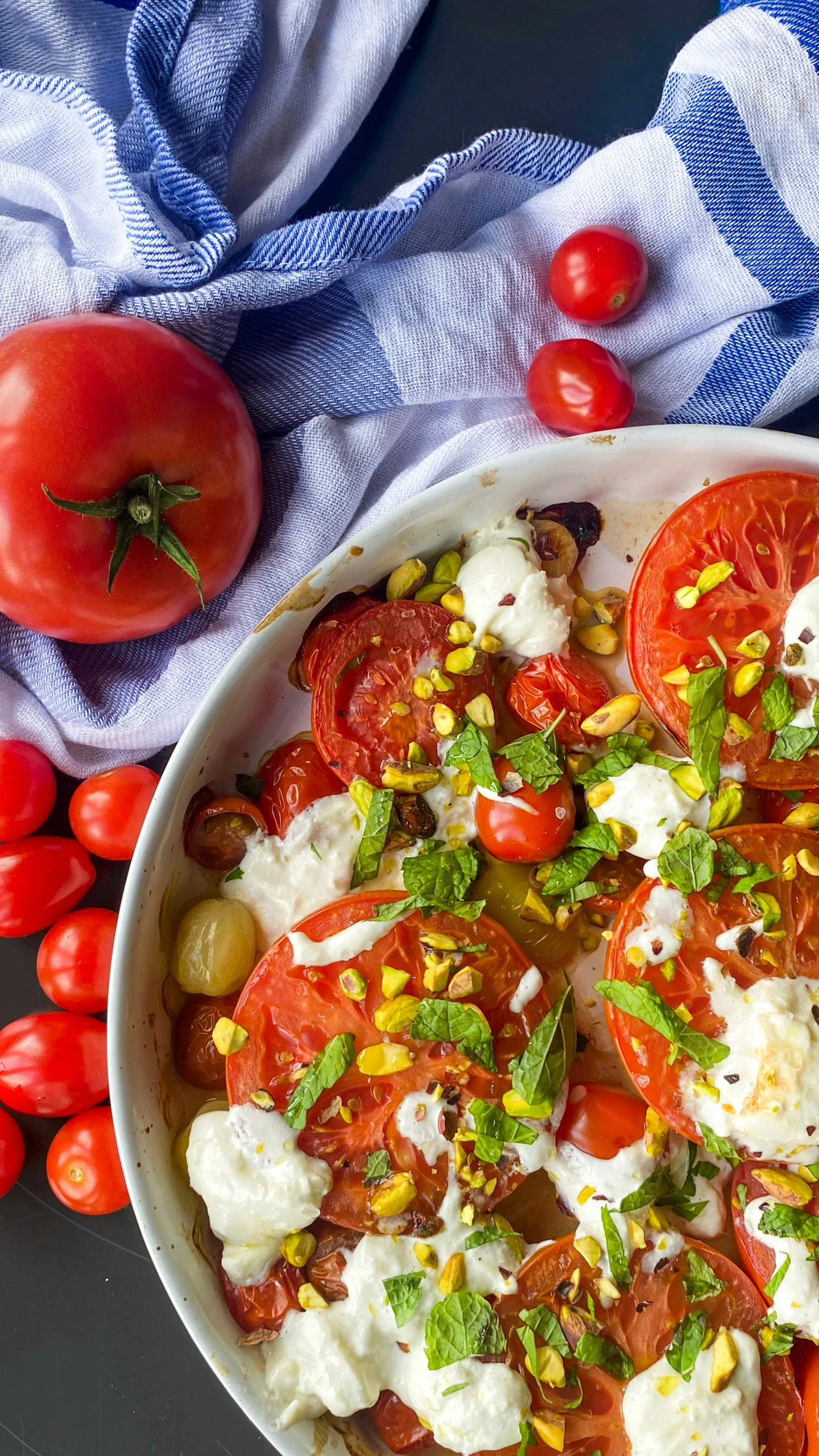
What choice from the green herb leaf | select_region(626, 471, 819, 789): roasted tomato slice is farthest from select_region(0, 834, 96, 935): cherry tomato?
select_region(626, 471, 819, 789): roasted tomato slice

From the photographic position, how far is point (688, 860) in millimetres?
1300

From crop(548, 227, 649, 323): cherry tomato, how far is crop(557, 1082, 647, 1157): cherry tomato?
1059mm

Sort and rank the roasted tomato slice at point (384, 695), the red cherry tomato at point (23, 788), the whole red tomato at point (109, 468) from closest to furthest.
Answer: the whole red tomato at point (109, 468), the roasted tomato slice at point (384, 695), the red cherry tomato at point (23, 788)

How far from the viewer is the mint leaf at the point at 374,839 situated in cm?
134

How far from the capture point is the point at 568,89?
1.57 meters

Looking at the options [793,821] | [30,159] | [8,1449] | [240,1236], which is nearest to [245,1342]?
[240,1236]

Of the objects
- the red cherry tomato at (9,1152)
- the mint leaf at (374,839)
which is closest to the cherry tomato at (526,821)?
the mint leaf at (374,839)

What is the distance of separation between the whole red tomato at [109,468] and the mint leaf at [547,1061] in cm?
72

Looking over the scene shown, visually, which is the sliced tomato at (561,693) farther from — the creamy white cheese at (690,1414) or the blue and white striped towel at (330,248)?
the creamy white cheese at (690,1414)

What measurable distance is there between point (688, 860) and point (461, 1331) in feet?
2.08

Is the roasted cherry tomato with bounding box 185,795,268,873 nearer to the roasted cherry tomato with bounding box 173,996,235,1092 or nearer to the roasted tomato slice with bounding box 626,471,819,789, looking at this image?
the roasted cherry tomato with bounding box 173,996,235,1092

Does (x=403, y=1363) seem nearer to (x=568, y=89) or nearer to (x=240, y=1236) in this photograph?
(x=240, y=1236)

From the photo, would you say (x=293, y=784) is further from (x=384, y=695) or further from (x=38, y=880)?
(x=38, y=880)

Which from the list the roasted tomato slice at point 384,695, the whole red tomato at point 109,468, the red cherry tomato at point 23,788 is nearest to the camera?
the whole red tomato at point 109,468
